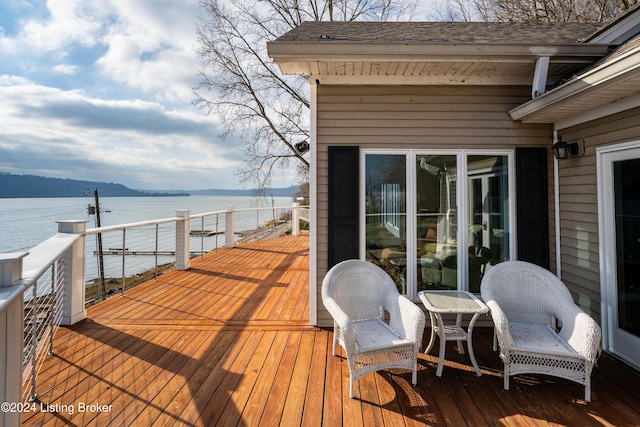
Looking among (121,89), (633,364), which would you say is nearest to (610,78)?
(633,364)

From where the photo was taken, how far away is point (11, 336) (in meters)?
1.50

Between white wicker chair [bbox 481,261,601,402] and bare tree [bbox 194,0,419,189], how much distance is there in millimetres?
8140

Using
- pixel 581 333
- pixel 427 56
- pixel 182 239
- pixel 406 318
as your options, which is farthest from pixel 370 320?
pixel 182 239

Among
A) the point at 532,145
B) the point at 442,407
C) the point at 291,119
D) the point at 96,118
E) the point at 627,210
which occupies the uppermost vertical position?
the point at 96,118

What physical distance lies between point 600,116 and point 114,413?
15.1ft

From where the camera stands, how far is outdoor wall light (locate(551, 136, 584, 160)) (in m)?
3.10

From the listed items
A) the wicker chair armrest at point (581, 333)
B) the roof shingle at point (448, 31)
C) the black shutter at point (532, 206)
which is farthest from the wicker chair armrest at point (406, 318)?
the roof shingle at point (448, 31)

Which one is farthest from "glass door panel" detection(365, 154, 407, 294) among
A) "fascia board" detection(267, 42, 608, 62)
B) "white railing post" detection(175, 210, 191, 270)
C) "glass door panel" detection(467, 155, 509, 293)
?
"white railing post" detection(175, 210, 191, 270)

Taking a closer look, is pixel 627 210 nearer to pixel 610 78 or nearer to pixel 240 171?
pixel 610 78

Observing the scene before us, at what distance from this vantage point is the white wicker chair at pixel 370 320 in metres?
2.23

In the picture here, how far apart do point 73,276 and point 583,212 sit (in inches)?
214

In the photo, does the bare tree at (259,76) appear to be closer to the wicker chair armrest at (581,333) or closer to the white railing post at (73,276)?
the white railing post at (73,276)

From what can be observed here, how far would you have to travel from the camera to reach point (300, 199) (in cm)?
1065

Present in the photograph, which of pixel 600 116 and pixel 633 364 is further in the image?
pixel 600 116
